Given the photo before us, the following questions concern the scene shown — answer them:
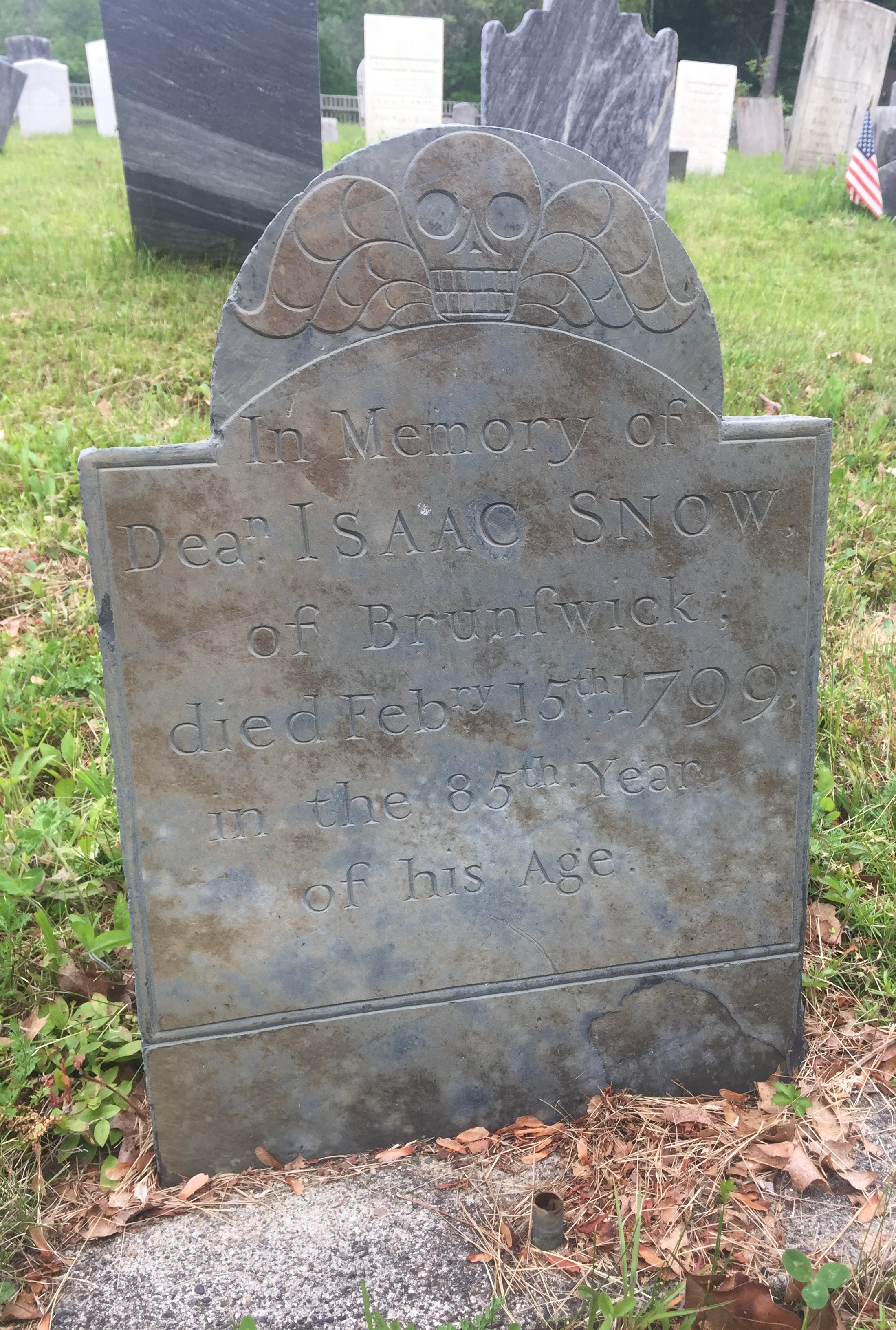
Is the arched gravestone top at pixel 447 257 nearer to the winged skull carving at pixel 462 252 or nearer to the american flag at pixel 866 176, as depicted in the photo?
the winged skull carving at pixel 462 252

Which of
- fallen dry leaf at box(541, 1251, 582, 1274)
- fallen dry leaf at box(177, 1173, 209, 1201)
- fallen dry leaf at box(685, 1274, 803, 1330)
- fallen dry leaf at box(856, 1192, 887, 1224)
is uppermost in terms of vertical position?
fallen dry leaf at box(685, 1274, 803, 1330)

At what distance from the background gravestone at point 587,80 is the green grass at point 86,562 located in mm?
1098

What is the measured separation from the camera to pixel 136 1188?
6.77ft

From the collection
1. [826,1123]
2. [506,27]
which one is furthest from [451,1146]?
[506,27]

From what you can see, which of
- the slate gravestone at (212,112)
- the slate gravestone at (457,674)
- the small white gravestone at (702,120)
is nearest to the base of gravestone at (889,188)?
the slate gravestone at (212,112)

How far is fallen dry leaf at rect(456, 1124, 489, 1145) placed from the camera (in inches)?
86.3

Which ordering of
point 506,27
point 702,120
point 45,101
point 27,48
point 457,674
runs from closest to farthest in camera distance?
1. point 457,674
2. point 702,120
3. point 45,101
4. point 27,48
5. point 506,27

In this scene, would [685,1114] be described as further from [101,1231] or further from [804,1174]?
[101,1231]

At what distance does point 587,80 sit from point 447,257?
6135 mm

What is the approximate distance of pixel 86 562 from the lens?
148 inches

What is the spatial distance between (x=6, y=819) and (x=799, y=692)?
206 centimetres

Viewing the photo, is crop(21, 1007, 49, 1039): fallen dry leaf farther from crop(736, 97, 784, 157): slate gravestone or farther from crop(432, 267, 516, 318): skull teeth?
crop(736, 97, 784, 157): slate gravestone

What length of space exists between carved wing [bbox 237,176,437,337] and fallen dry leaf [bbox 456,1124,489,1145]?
66.5 inches

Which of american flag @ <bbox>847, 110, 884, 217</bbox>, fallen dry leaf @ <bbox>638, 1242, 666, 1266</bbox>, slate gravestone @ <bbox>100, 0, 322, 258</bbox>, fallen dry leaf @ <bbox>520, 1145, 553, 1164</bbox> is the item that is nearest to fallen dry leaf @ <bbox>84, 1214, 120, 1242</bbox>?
fallen dry leaf @ <bbox>520, 1145, 553, 1164</bbox>
